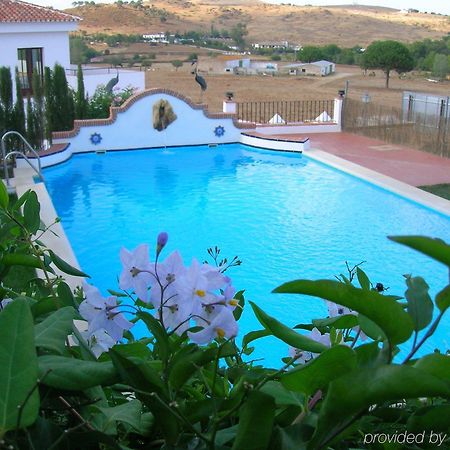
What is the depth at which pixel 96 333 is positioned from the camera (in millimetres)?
1151

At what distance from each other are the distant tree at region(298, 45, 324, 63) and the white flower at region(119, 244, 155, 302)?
6307 centimetres

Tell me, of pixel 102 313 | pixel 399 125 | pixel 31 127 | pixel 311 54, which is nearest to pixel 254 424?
pixel 102 313

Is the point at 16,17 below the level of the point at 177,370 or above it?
above

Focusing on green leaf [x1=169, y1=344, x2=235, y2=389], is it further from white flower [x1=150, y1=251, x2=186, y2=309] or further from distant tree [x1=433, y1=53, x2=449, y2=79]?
distant tree [x1=433, y1=53, x2=449, y2=79]

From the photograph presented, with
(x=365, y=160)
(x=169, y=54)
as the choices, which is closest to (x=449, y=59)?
(x=169, y=54)

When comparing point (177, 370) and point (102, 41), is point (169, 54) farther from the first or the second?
point (177, 370)

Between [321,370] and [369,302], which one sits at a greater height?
[369,302]

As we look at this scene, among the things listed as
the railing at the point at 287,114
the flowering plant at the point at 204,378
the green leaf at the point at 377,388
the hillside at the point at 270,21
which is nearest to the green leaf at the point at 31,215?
the flowering plant at the point at 204,378

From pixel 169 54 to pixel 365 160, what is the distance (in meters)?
55.0

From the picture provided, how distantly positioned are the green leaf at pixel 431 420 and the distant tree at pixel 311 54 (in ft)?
207

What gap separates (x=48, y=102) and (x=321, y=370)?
1546 cm

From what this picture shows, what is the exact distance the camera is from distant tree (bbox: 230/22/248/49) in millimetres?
80725

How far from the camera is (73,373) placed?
0.79 metres

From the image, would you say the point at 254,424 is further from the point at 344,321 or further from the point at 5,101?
the point at 5,101
